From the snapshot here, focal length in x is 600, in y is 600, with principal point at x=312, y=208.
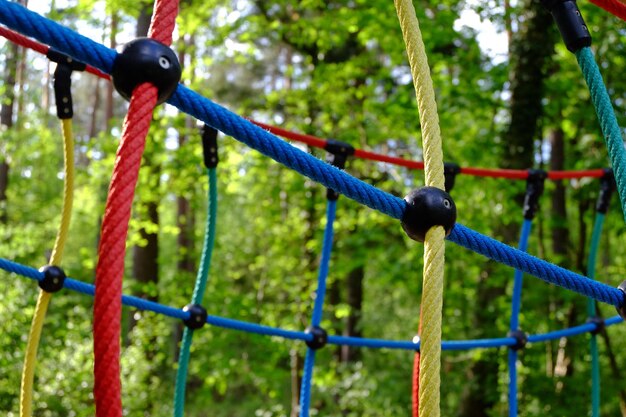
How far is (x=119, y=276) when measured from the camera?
1.72ft

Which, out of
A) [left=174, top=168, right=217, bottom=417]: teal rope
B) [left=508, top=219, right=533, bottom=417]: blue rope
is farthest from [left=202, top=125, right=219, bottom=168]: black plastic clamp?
[left=508, top=219, right=533, bottom=417]: blue rope

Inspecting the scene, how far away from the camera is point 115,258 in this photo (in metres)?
0.52

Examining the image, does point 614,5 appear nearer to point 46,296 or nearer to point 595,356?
point 46,296

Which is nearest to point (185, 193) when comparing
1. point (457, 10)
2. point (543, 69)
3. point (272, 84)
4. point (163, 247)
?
point (457, 10)

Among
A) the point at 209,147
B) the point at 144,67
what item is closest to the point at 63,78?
the point at 209,147

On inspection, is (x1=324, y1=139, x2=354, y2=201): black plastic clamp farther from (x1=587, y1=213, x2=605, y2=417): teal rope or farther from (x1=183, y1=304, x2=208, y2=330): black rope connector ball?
(x1=587, y1=213, x2=605, y2=417): teal rope

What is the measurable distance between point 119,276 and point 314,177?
0.29 metres

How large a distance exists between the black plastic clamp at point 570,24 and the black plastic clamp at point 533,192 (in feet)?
4.43

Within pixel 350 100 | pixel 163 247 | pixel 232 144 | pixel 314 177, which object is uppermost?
pixel 163 247

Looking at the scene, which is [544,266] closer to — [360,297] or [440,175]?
[440,175]

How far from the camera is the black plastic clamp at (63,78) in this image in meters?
1.67

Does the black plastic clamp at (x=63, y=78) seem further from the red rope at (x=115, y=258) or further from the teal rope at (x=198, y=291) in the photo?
the red rope at (x=115, y=258)

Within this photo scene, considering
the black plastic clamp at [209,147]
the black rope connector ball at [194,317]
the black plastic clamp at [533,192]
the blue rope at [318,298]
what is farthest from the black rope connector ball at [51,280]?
the black plastic clamp at [533,192]

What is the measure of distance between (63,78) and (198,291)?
2.47 ft
